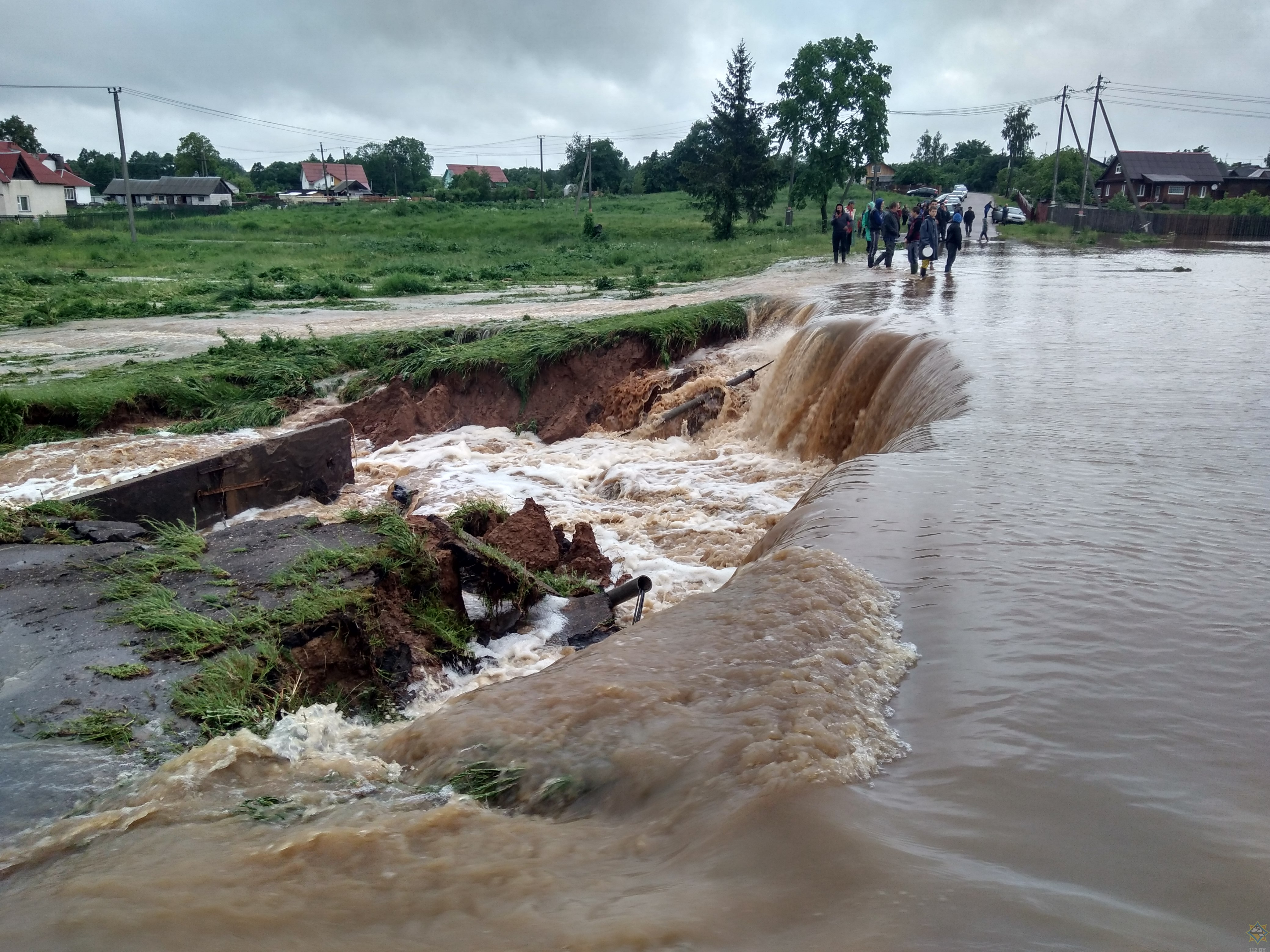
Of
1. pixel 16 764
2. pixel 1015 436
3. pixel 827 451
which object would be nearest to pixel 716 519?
pixel 827 451

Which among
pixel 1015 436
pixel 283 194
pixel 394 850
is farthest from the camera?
pixel 283 194

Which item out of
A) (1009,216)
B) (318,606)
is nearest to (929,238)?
(318,606)

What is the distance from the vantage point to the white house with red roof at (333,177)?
114250 millimetres

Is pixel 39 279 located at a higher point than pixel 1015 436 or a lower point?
higher

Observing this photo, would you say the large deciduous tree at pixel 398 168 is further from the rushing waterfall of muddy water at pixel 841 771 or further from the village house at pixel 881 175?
the rushing waterfall of muddy water at pixel 841 771

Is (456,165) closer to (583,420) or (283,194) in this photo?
(283,194)

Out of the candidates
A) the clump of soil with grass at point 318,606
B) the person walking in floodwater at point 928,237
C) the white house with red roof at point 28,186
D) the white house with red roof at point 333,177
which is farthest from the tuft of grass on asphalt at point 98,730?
the white house with red roof at point 333,177

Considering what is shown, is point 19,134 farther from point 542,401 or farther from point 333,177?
point 542,401

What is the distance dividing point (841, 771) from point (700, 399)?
12.3 m

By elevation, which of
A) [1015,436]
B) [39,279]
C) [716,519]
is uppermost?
[39,279]

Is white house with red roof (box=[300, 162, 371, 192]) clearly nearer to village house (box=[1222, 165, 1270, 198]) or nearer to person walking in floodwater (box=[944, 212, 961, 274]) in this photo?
village house (box=[1222, 165, 1270, 198])

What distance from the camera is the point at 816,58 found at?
5031cm

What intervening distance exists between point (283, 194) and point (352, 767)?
118 m

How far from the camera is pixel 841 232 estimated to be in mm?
25516
